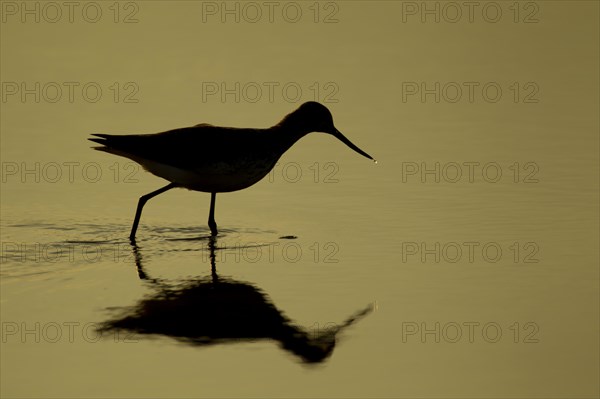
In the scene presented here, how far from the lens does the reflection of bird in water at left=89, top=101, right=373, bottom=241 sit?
12.7m

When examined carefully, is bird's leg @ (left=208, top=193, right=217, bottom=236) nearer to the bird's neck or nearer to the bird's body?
the bird's body

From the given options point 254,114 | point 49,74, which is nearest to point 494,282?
point 254,114

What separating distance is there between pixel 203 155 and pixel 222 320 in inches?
135

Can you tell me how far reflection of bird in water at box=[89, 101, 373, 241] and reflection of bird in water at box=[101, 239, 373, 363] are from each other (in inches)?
85.2

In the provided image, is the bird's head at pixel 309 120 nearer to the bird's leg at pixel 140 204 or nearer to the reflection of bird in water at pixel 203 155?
the reflection of bird in water at pixel 203 155

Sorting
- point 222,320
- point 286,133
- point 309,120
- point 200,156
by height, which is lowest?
point 222,320

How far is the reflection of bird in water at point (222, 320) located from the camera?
9.18 meters

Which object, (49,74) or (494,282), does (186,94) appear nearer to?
(49,74)

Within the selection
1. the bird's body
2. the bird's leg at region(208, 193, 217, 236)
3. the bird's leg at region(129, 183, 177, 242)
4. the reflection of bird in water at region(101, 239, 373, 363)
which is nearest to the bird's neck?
the bird's body

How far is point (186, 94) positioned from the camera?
16984mm

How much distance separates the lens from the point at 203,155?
42.0ft

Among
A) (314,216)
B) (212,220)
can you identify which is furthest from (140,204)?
(314,216)

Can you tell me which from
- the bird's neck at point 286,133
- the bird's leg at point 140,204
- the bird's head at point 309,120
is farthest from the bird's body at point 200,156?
the bird's head at point 309,120

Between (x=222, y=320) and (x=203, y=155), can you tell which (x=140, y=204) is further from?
(x=222, y=320)
